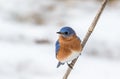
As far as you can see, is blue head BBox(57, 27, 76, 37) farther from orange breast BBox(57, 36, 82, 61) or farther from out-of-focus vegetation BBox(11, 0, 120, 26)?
out-of-focus vegetation BBox(11, 0, 120, 26)

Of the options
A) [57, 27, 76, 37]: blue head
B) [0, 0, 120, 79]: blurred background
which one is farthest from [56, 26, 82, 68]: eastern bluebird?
[0, 0, 120, 79]: blurred background

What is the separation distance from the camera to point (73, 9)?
1887mm

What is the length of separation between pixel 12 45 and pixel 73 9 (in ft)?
1.35

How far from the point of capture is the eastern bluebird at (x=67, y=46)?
424 mm

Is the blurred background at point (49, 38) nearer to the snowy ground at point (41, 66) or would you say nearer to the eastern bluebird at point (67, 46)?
the snowy ground at point (41, 66)

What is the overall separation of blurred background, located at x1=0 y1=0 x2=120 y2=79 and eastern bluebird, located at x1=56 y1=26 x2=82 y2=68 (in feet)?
2.86

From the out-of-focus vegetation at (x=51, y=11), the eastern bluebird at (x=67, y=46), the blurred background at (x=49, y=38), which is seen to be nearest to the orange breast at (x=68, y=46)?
the eastern bluebird at (x=67, y=46)

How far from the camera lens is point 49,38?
64.3 inches

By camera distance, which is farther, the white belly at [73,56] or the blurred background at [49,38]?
the blurred background at [49,38]

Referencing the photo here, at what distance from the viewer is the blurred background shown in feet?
4.51

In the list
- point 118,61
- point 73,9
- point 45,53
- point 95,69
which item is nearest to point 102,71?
point 95,69

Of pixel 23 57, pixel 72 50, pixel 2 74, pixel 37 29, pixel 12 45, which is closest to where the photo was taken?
pixel 72 50

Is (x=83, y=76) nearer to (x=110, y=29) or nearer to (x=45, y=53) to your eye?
(x=45, y=53)

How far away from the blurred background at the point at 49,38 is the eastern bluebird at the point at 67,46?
2.86 ft
